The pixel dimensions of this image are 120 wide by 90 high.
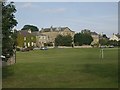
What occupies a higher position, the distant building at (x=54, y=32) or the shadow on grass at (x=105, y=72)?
the distant building at (x=54, y=32)

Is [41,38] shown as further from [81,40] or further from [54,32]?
[81,40]

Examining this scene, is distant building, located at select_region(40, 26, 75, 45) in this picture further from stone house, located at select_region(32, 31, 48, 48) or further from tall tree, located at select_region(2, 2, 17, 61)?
tall tree, located at select_region(2, 2, 17, 61)

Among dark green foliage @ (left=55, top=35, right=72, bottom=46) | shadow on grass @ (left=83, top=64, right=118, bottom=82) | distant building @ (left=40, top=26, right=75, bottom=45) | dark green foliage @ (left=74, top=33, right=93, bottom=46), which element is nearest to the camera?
shadow on grass @ (left=83, top=64, right=118, bottom=82)

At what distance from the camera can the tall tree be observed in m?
18.7

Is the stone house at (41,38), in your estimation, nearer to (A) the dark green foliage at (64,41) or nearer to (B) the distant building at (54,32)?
(B) the distant building at (54,32)

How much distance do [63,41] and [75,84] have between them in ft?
406

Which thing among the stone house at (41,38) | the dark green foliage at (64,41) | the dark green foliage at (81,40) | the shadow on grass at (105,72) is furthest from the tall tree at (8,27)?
the stone house at (41,38)

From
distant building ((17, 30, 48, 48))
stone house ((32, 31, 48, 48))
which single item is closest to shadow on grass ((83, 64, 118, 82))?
distant building ((17, 30, 48, 48))

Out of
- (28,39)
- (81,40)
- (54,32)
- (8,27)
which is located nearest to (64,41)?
(81,40)

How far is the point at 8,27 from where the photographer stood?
62.2ft

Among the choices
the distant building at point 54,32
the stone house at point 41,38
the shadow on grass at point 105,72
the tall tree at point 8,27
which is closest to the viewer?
the tall tree at point 8,27

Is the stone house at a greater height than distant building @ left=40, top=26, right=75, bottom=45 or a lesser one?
lesser

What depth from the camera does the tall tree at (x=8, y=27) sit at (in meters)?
18.7

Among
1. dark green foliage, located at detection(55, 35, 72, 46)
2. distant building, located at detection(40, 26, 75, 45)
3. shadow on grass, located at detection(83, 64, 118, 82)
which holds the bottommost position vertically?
shadow on grass, located at detection(83, 64, 118, 82)
